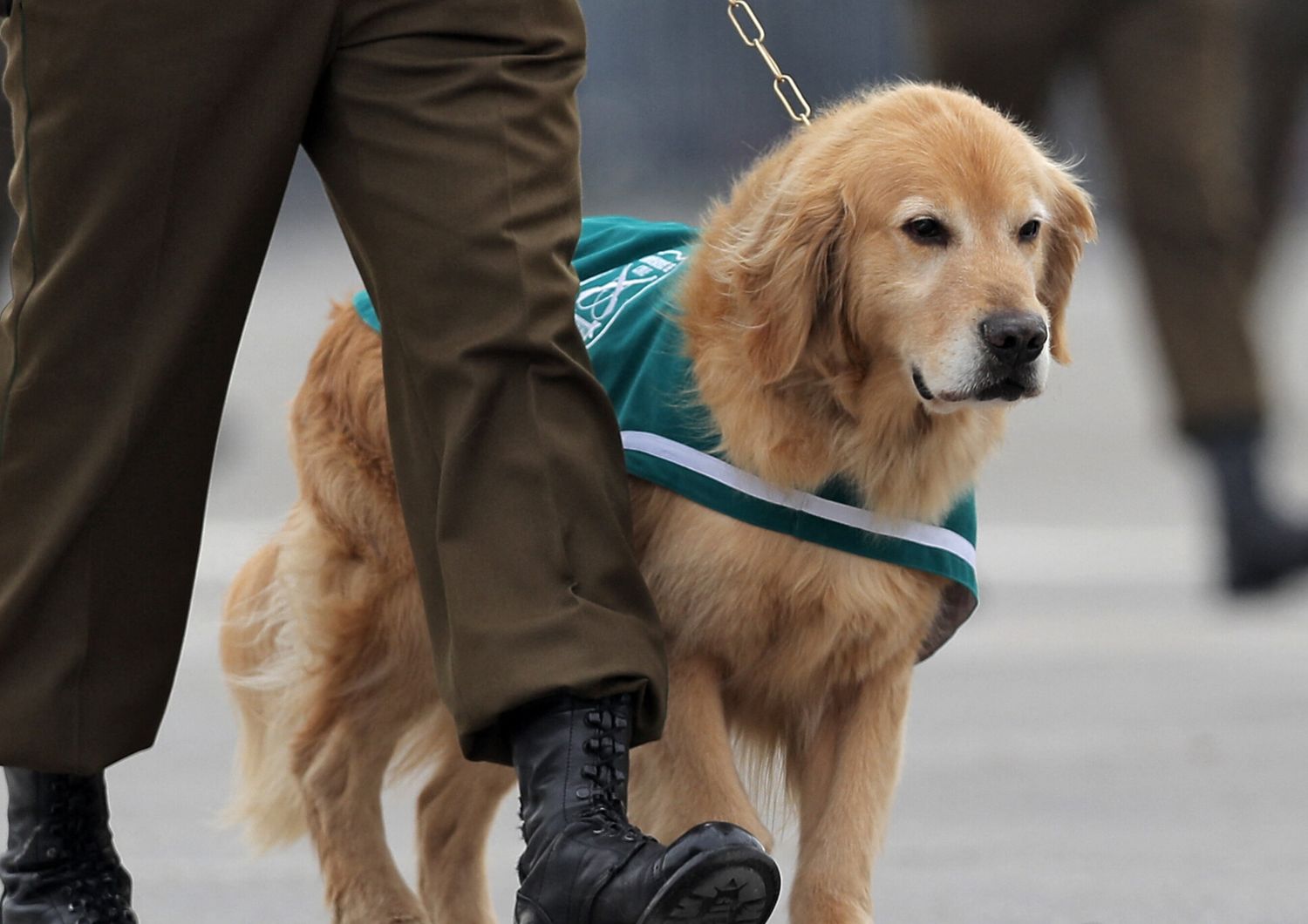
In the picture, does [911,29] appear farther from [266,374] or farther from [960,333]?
[266,374]

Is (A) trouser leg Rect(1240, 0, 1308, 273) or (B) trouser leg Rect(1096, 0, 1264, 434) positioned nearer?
(B) trouser leg Rect(1096, 0, 1264, 434)

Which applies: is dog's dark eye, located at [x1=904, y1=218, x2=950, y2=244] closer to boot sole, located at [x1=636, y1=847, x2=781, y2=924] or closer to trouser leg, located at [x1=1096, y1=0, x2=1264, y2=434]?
boot sole, located at [x1=636, y1=847, x2=781, y2=924]

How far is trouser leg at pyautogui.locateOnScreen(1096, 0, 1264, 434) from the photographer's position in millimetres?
5855

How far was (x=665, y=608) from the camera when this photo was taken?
3.18m

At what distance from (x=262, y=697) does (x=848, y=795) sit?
119cm

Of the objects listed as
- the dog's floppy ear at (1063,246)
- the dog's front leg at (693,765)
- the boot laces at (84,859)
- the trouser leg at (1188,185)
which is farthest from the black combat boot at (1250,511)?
the boot laces at (84,859)

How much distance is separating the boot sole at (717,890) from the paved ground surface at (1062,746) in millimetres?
1024

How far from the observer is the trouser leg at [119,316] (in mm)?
2811

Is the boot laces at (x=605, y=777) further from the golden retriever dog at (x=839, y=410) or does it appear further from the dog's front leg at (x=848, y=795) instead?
the dog's front leg at (x=848, y=795)

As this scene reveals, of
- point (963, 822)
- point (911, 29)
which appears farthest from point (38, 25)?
point (911, 29)

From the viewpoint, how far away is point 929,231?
3189mm

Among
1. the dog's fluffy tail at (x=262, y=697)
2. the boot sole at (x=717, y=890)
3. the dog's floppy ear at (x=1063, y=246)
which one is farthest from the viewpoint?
the dog's fluffy tail at (x=262, y=697)

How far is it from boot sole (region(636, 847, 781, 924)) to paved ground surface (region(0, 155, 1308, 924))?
3.36ft

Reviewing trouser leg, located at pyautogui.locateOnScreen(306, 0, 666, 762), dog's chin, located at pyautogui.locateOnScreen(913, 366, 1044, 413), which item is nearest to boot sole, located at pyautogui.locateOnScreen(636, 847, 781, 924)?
trouser leg, located at pyautogui.locateOnScreen(306, 0, 666, 762)
